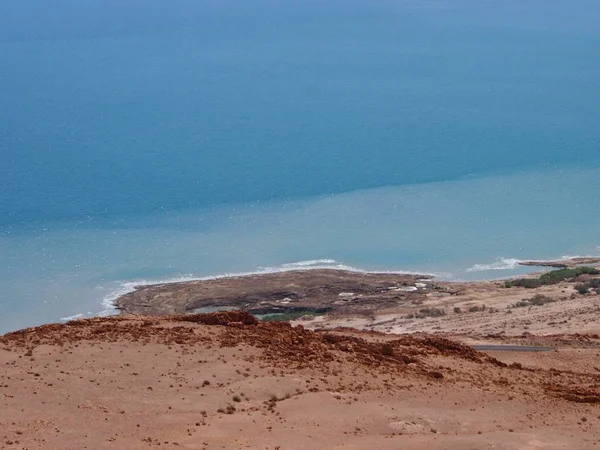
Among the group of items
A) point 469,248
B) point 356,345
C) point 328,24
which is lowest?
point 356,345

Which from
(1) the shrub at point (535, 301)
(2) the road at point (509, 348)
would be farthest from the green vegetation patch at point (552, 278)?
(2) the road at point (509, 348)

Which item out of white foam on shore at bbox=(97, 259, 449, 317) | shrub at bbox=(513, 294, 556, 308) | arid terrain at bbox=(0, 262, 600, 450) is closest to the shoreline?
white foam on shore at bbox=(97, 259, 449, 317)

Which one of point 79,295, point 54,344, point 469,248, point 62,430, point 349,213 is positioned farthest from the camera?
point 349,213

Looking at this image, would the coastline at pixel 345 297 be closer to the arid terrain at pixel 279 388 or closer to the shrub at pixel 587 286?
the shrub at pixel 587 286

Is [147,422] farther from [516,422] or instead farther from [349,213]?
[349,213]

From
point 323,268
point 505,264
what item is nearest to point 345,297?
point 323,268

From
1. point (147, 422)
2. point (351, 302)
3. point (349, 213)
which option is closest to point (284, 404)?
point (147, 422)
